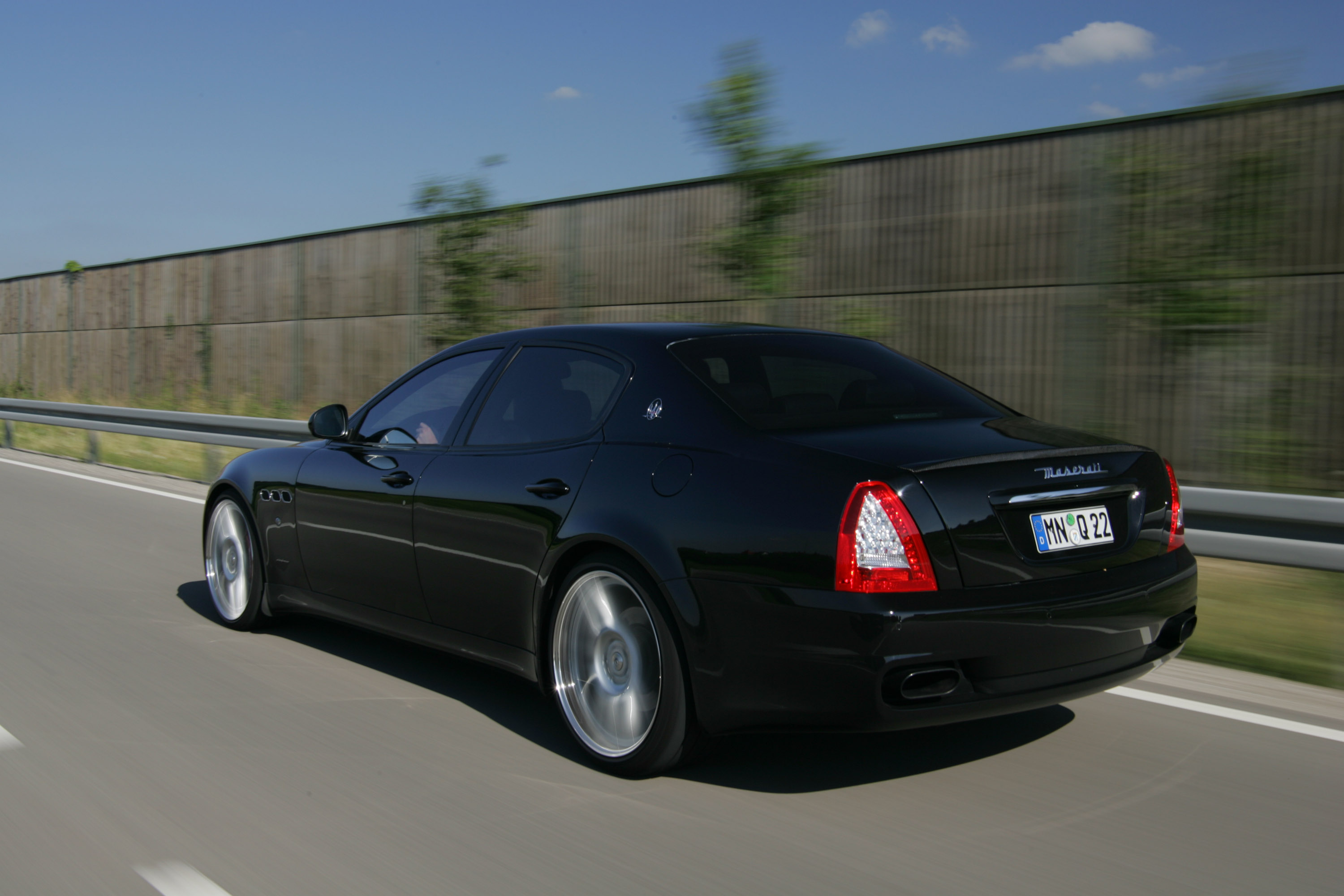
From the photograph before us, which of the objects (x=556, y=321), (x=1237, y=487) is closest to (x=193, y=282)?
(x=556, y=321)

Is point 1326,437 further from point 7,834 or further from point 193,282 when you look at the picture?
point 193,282

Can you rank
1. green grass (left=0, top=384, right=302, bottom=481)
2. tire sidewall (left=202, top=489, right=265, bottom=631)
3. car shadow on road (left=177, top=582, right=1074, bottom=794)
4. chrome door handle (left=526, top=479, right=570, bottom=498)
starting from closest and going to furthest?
car shadow on road (left=177, top=582, right=1074, bottom=794) → chrome door handle (left=526, top=479, right=570, bottom=498) → tire sidewall (left=202, top=489, right=265, bottom=631) → green grass (left=0, top=384, right=302, bottom=481)

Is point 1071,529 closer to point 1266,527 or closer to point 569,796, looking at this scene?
point 569,796

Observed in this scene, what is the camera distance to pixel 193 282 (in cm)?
2934

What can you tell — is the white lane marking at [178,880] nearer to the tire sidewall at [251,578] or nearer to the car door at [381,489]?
the car door at [381,489]

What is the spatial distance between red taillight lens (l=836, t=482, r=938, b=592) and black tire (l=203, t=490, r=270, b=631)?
3.70 metres

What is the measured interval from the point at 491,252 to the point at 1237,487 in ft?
30.1

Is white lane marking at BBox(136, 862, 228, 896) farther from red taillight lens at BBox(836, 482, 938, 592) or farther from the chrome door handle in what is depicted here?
red taillight lens at BBox(836, 482, 938, 592)

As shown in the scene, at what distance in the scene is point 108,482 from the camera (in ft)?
46.0

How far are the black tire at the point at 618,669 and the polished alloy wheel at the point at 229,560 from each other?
2.59 m

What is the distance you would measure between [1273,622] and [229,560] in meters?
5.34

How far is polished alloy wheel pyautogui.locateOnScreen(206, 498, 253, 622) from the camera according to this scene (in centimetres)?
641

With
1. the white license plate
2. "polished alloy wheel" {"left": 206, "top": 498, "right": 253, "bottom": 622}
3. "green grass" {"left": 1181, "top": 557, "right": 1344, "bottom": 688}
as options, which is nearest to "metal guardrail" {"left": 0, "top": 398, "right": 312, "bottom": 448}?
"polished alloy wheel" {"left": 206, "top": 498, "right": 253, "bottom": 622}

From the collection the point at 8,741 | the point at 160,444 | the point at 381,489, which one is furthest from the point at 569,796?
the point at 160,444
